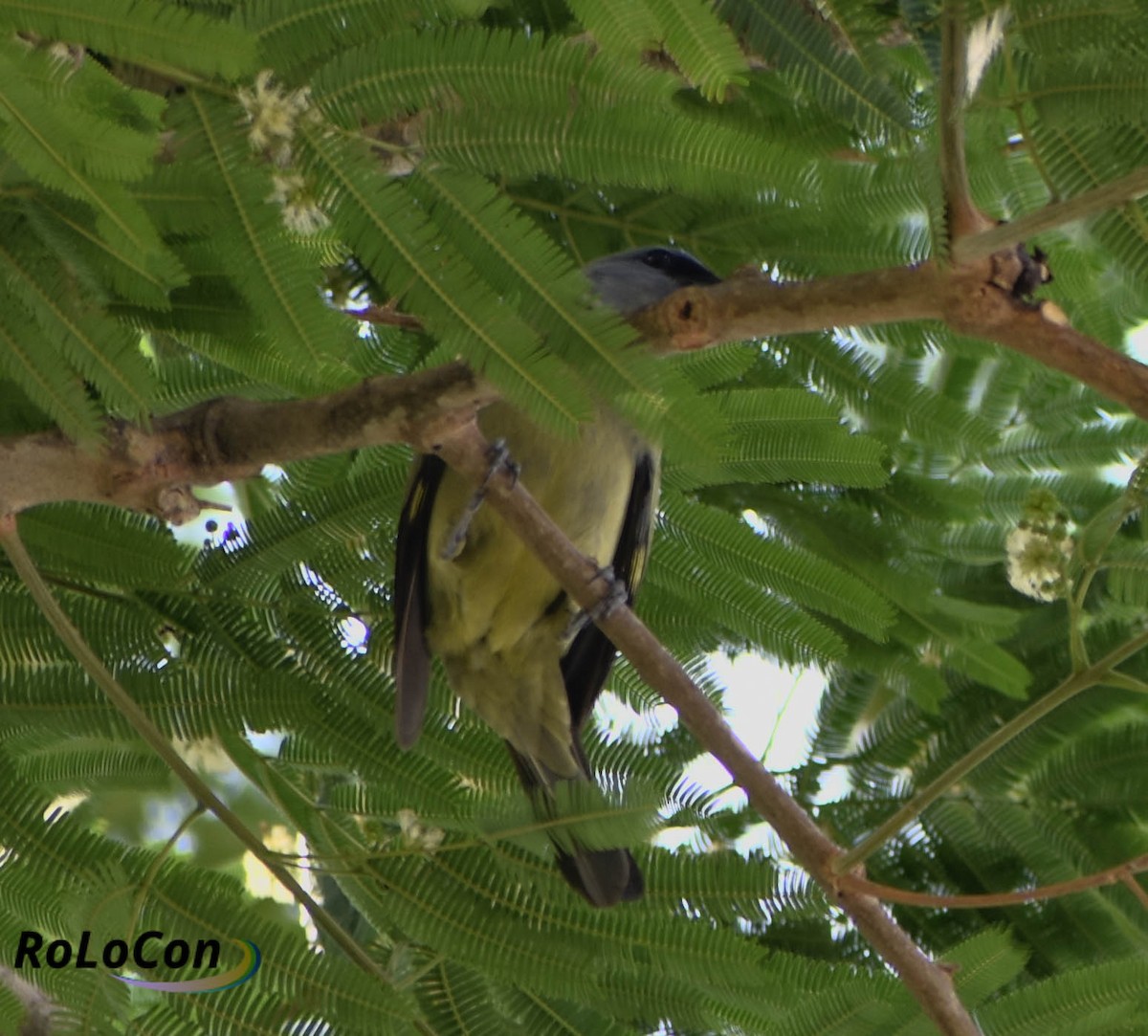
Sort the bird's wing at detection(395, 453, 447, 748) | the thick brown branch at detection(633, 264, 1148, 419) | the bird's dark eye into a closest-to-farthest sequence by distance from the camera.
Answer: the thick brown branch at detection(633, 264, 1148, 419) → the bird's wing at detection(395, 453, 447, 748) → the bird's dark eye

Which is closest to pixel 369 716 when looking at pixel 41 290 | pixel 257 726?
pixel 257 726

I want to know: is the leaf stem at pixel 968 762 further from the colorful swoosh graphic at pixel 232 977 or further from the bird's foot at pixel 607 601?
the colorful swoosh graphic at pixel 232 977

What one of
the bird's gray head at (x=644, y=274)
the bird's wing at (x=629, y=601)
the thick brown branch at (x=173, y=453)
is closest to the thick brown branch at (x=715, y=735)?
the thick brown branch at (x=173, y=453)

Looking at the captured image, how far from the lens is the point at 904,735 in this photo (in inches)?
144

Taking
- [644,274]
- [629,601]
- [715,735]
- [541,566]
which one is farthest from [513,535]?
[715,735]

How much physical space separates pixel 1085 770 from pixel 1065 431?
1.02m

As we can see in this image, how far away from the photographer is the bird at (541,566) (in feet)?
10.5

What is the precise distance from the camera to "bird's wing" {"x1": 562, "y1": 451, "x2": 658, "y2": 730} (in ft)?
10.6

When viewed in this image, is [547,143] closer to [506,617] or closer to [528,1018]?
[528,1018]

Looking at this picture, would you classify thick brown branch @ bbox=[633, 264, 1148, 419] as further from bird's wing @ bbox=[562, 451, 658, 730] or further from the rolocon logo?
bird's wing @ bbox=[562, 451, 658, 730]

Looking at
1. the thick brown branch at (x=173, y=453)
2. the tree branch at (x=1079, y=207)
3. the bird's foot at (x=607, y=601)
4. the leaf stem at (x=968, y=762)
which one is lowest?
the leaf stem at (x=968, y=762)

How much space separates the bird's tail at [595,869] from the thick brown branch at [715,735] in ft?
0.82

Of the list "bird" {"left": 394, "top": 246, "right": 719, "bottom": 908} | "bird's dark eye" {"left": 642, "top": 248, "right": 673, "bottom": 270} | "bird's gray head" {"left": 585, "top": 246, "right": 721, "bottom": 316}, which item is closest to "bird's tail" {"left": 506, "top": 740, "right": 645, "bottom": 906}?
"bird" {"left": 394, "top": 246, "right": 719, "bottom": 908}

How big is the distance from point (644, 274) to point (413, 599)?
105cm
